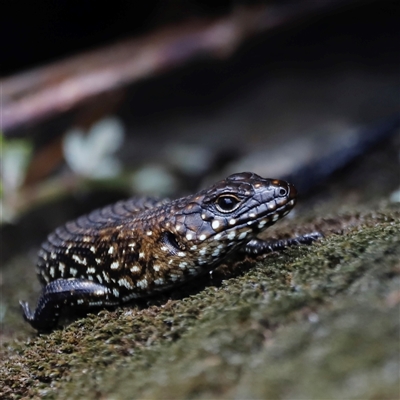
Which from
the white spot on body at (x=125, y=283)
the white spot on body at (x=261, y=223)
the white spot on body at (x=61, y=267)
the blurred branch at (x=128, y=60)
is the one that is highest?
the blurred branch at (x=128, y=60)

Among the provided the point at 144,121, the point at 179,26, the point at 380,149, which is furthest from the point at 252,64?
the point at 380,149

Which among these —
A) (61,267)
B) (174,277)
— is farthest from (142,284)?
(61,267)

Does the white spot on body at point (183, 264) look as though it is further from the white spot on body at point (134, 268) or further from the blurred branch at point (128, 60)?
the blurred branch at point (128, 60)

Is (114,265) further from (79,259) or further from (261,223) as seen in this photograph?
(261,223)

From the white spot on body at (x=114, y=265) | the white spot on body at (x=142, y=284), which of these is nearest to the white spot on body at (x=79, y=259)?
the white spot on body at (x=114, y=265)

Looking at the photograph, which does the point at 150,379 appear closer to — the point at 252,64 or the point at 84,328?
the point at 84,328

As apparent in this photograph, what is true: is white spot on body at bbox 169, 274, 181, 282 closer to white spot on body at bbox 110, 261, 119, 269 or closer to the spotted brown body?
the spotted brown body

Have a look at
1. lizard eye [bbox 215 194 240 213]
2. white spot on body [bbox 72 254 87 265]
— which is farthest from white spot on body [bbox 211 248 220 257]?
white spot on body [bbox 72 254 87 265]

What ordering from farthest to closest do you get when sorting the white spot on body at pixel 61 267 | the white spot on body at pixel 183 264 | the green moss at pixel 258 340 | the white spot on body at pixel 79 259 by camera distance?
the white spot on body at pixel 61 267 → the white spot on body at pixel 79 259 → the white spot on body at pixel 183 264 → the green moss at pixel 258 340
